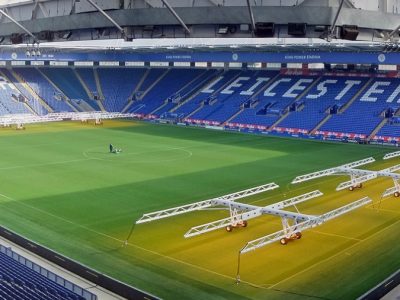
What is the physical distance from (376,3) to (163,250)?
546 inches

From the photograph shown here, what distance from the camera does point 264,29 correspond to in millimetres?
7836

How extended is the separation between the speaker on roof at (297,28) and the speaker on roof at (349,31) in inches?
24.0

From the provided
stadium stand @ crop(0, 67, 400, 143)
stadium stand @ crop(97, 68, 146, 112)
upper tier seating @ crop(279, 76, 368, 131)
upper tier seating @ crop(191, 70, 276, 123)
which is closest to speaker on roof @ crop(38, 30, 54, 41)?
stadium stand @ crop(0, 67, 400, 143)

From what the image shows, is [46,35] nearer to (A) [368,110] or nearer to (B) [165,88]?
(A) [368,110]

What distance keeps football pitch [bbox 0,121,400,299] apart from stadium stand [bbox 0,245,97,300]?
8.93 ft

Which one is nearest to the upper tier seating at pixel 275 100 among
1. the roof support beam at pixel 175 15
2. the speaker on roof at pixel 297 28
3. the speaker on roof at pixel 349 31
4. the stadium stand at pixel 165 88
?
the stadium stand at pixel 165 88

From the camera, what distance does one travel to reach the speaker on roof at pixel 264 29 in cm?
776

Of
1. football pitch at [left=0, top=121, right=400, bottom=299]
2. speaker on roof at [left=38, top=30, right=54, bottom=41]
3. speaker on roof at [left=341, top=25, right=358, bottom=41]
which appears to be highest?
speaker on roof at [left=38, top=30, right=54, bottom=41]

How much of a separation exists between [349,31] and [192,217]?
17553 millimetres

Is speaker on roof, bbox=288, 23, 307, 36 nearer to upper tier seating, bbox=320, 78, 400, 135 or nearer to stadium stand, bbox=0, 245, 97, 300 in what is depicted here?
stadium stand, bbox=0, 245, 97, 300

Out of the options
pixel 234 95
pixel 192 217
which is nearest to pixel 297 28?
pixel 192 217

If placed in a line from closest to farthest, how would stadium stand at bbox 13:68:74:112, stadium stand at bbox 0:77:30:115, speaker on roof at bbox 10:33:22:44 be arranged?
speaker on roof at bbox 10:33:22:44
stadium stand at bbox 0:77:30:115
stadium stand at bbox 13:68:74:112

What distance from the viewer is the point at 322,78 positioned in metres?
60.8

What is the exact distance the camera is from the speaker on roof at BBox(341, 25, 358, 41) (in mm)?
7797
